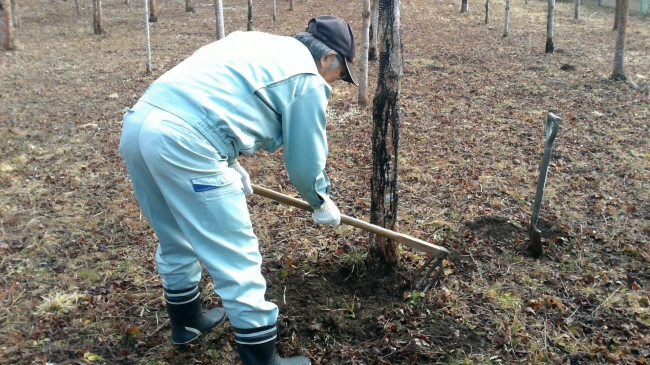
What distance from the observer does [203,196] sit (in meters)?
2.22

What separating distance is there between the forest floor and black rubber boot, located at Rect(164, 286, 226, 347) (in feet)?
0.31

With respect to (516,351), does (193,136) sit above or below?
above

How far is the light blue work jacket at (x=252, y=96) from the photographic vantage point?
2.22 metres

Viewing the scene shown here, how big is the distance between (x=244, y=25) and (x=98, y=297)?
52.7 ft

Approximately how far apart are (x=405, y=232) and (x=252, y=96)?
251 centimetres

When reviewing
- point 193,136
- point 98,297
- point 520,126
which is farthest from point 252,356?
point 520,126

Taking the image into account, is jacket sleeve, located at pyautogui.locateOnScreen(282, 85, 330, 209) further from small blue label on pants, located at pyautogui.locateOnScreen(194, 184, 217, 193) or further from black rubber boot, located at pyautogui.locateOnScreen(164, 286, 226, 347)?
black rubber boot, located at pyautogui.locateOnScreen(164, 286, 226, 347)

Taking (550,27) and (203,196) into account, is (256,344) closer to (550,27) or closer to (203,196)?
(203,196)

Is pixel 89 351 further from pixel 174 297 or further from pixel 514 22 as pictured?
pixel 514 22

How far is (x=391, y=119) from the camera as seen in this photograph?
3367 mm

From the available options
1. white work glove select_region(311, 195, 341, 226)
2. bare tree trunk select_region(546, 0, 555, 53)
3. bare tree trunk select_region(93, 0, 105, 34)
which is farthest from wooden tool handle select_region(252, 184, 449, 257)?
bare tree trunk select_region(93, 0, 105, 34)

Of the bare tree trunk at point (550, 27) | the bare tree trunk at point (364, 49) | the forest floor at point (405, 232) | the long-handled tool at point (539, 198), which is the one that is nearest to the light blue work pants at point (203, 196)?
the forest floor at point (405, 232)

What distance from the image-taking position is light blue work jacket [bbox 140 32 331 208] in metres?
2.22

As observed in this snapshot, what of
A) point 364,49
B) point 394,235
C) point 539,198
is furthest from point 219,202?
point 364,49
